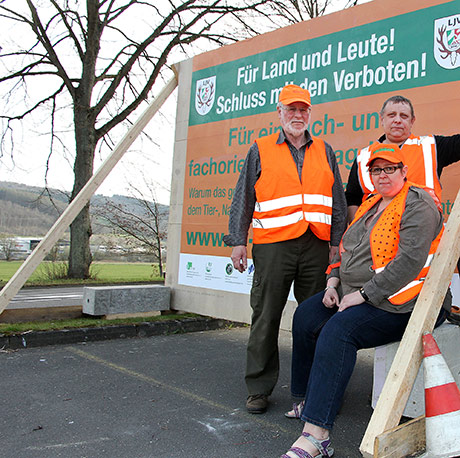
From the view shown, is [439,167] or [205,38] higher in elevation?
[205,38]

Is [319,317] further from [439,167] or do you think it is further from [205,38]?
[205,38]

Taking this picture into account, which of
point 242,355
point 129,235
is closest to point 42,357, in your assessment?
point 242,355

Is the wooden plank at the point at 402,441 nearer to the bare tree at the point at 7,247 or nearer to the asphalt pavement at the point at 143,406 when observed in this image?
the asphalt pavement at the point at 143,406

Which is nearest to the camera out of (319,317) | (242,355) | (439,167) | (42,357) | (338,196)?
(319,317)

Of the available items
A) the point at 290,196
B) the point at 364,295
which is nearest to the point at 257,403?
the point at 364,295

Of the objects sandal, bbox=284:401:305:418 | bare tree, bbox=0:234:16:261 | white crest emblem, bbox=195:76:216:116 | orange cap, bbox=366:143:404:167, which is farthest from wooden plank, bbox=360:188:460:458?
bare tree, bbox=0:234:16:261

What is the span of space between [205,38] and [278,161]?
11445mm

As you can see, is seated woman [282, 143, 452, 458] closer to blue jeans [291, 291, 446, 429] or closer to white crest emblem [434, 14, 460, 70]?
blue jeans [291, 291, 446, 429]

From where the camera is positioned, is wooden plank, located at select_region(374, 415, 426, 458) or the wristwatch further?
the wristwatch

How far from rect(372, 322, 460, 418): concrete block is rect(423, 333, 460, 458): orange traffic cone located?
299 mm

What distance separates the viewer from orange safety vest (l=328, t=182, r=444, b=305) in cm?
248

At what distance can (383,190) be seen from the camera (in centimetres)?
265

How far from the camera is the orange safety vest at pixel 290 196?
126 inches

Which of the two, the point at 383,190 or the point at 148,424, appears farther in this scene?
the point at 148,424
